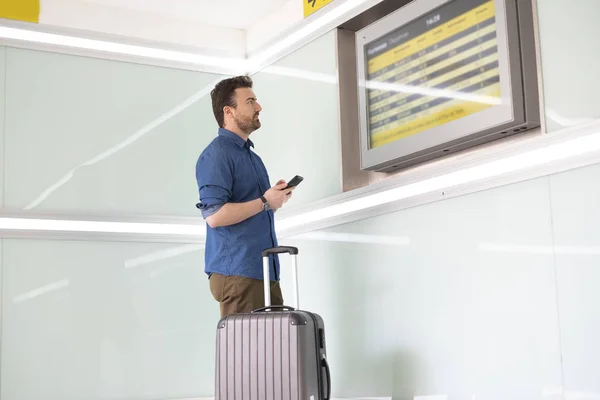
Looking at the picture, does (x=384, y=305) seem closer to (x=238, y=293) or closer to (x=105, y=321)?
(x=238, y=293)

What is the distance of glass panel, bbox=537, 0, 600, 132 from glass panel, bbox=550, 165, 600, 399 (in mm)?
189

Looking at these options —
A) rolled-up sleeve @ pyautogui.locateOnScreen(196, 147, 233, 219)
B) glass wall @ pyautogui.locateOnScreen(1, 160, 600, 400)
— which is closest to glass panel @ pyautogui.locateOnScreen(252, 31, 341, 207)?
glass wall @ pyautogui.locateOnScreen(1, 160, 600, 400)

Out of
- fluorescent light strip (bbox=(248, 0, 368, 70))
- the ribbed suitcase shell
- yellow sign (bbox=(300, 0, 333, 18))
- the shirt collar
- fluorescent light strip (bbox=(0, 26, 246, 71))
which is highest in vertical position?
yellow sign (bbox=(300, 0, 333, 18))

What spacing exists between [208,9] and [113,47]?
519 mm

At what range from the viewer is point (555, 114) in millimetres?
2674

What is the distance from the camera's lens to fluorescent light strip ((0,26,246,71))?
4.11 meters

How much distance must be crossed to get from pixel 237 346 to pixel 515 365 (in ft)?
3.20

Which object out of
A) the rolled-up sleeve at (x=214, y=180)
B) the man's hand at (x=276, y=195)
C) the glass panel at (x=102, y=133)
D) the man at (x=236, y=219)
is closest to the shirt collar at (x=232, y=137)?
the man at (x=236, y=219)

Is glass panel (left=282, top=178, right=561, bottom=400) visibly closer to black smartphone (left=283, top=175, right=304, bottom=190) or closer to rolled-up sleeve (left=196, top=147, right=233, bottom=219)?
black smartphone (left=283, top=175, right=304, bottom=190)

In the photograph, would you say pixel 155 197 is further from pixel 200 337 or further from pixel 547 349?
pixel 547 349

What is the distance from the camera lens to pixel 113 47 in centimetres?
433

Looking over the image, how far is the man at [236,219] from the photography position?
3.28 metres

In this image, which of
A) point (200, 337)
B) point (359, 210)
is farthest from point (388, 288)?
point (200, 337)

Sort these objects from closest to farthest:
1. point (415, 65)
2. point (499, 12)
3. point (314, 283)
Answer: point (499, 12) < point (415, 65) < point (314, 283)
